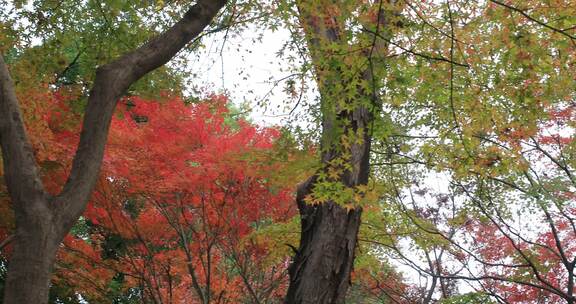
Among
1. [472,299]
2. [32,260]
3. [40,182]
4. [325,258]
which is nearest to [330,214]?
[325,258]

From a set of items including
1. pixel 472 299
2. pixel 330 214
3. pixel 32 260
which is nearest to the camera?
pixel 32 260

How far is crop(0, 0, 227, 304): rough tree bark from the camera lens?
12.3 ft

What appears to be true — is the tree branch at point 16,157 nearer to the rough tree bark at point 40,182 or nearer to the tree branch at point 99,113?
the rough tree bark at point 40,182

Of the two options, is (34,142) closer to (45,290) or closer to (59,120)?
(59,120)

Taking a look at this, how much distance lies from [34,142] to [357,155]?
5.29 metres

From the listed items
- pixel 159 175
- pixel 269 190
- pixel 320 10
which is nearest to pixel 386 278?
pixel 269 190

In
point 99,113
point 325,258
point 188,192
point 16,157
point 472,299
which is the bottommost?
point 16,157

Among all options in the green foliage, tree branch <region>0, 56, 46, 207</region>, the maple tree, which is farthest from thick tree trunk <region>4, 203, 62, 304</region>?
the green foliage

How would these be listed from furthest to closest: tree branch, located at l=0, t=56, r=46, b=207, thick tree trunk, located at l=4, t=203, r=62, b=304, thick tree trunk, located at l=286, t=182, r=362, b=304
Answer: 1. thick tree trunk, located at l=286, t=182, r=362, b=304
2. tree branch, located at l=0, t=56, r=46, b=207
3. thick tree trunk, located at l=4, t=203, r=62, b=304

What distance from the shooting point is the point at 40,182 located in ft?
13.1

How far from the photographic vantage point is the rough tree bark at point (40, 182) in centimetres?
376

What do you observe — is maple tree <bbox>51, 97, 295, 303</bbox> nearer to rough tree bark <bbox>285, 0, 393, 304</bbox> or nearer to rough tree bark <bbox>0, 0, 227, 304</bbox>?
rough tree bark <bbox>285, 0, 393, 304</bbox>

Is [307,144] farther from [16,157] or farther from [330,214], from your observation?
[16,157]

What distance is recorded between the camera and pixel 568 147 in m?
10.6
